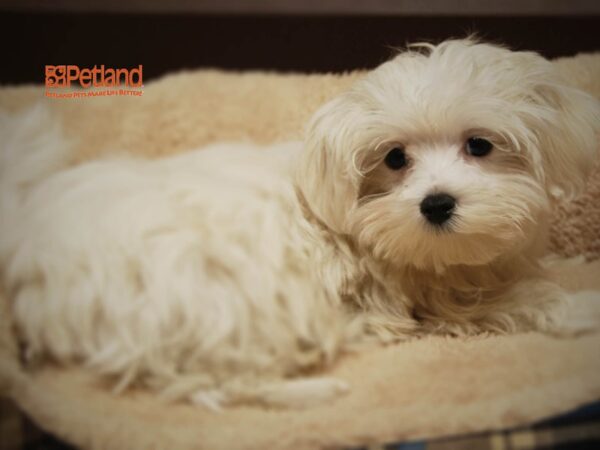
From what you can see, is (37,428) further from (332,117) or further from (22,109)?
(332,117)

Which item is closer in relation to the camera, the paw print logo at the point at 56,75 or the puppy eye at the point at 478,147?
the paw print logo at the point at 56,75

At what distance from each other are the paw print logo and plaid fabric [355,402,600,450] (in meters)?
0.74

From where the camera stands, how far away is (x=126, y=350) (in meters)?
0.85

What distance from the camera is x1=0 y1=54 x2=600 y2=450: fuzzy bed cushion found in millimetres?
816

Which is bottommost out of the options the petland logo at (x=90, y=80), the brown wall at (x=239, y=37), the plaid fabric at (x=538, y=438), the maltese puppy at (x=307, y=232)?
the plaid fabric at (x=538, y=438)

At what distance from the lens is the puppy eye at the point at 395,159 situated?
1069mm

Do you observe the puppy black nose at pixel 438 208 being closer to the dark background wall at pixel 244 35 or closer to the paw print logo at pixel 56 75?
the dark background wall at pixel 244 35

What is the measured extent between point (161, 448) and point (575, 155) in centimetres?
87

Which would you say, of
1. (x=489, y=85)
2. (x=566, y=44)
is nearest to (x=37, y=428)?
(x=489, y=85)

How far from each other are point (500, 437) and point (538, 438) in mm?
56

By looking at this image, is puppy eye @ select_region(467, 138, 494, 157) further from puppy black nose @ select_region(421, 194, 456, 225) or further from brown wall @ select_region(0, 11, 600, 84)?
brown wall @ select_region(0, 11, 600, 84)

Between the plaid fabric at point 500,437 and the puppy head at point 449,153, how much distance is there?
0.31m

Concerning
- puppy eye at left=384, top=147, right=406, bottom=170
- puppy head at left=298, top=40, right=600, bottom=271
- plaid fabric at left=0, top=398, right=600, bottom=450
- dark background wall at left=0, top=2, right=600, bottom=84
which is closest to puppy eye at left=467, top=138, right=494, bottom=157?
puppy head at left=298, top=40, right=600, bottom=271

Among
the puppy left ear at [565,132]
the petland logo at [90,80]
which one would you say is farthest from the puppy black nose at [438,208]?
the petland logo at [90,80]
